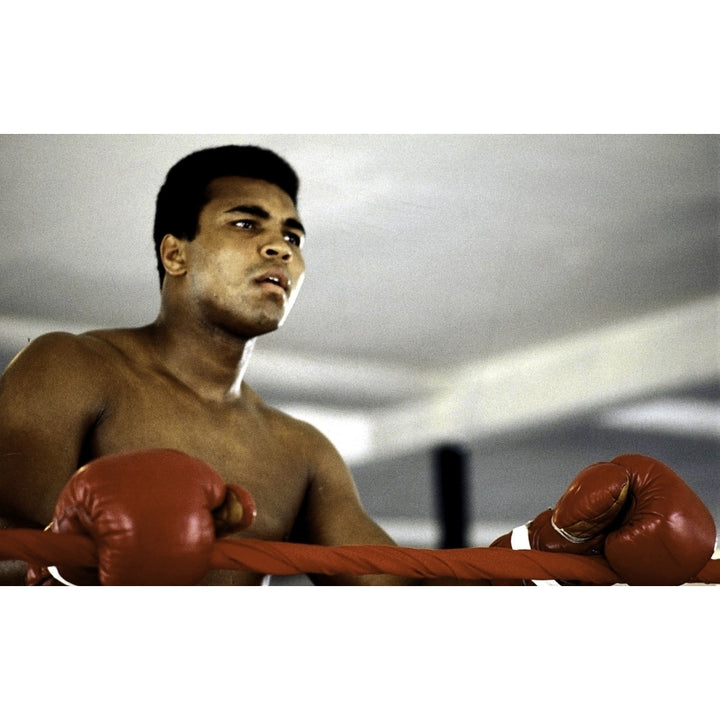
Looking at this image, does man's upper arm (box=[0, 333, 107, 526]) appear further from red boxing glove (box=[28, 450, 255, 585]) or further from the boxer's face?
red boxing glove (box=[28, 450, 255, 585])

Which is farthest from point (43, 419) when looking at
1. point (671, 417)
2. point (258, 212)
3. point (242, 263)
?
point (671, 417)

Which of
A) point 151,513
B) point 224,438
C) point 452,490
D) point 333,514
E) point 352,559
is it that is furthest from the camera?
point 452,490

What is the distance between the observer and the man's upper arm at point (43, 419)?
1.54 metres

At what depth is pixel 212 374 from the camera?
6.24 feet

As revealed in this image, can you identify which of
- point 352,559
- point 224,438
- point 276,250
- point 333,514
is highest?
point 276,250

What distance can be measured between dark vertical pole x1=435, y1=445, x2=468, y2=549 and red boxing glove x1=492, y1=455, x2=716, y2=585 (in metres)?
1.08

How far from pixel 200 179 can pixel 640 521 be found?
117cm

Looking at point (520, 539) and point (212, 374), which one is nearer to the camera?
point (520, 539)

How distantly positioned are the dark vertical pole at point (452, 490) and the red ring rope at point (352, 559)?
44.9 inches

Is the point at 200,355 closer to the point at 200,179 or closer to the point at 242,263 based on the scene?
the point at 242,263

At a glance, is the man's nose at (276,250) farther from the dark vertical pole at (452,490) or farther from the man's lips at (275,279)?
the dark vertical pole at (452,490)

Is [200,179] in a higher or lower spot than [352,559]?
higher

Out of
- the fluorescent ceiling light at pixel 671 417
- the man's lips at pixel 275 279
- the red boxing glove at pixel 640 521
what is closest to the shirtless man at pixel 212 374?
the man's lips at pixel 275 279
